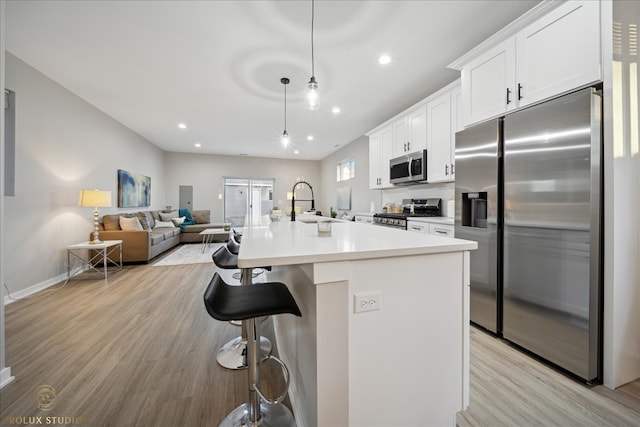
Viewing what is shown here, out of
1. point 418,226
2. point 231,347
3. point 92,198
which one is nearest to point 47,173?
point 92,198

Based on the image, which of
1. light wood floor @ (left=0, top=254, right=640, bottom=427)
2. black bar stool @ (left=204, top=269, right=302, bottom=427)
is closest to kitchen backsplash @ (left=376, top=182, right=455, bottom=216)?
light wood floor @ (left=0, top=254, right=640, bottom=427)

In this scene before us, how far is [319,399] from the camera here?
3.26 ft

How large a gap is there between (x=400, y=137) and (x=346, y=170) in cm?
320

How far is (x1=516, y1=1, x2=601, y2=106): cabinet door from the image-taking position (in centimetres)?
157

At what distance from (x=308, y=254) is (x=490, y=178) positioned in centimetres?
198

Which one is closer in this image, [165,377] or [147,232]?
[165,377]

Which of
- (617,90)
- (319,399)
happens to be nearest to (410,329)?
(319,399)

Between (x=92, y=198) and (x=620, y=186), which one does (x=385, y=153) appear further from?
(x=92, y=198)

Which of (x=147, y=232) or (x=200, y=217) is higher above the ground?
(x=200, y=217)

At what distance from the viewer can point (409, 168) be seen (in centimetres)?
381

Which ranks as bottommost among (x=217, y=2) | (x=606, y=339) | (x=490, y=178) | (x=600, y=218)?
(x=606, y=339)

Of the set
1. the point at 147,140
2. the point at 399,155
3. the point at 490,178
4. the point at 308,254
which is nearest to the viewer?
the point at 308,254

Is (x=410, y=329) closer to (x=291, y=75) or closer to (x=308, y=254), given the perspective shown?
(x=308, y=254)

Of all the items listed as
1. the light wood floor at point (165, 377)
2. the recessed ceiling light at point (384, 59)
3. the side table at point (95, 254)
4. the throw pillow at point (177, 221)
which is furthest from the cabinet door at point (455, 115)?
the throw pillow at point (177, 221)
